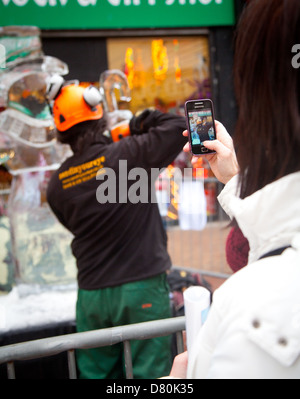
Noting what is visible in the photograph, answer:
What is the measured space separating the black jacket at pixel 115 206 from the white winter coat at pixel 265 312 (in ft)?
4.24

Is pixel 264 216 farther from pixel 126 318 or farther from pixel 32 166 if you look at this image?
pixel 32 166

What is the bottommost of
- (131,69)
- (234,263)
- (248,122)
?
(234,263)

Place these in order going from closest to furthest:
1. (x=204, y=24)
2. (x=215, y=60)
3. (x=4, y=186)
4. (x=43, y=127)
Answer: (x=43, y=127) < (x=4, y=186) < (x=204, y=24) < (x=215, y=60)

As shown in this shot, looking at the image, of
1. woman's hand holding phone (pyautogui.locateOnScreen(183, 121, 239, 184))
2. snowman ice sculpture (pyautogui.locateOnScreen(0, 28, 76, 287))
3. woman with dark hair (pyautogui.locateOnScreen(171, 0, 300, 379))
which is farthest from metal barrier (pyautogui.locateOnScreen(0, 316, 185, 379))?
snowman ice sculpture (pyautogui.locateOnScreen(0, 28, 76, 287))

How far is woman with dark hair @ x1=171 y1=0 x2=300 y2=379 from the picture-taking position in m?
0.56

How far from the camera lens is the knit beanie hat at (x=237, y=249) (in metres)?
1.19

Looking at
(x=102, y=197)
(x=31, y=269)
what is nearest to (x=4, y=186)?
(x=31, y=269)

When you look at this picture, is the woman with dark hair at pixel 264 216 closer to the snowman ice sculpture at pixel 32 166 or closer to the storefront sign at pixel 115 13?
the snowman ice sculpture at pixel 32 166

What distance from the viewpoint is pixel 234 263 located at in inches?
48.6

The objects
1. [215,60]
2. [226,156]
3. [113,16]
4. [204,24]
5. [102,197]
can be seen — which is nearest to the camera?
[226,156]

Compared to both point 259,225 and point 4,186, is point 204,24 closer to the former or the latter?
point 4,186

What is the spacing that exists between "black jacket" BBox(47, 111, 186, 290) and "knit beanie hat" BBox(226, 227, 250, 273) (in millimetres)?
778
